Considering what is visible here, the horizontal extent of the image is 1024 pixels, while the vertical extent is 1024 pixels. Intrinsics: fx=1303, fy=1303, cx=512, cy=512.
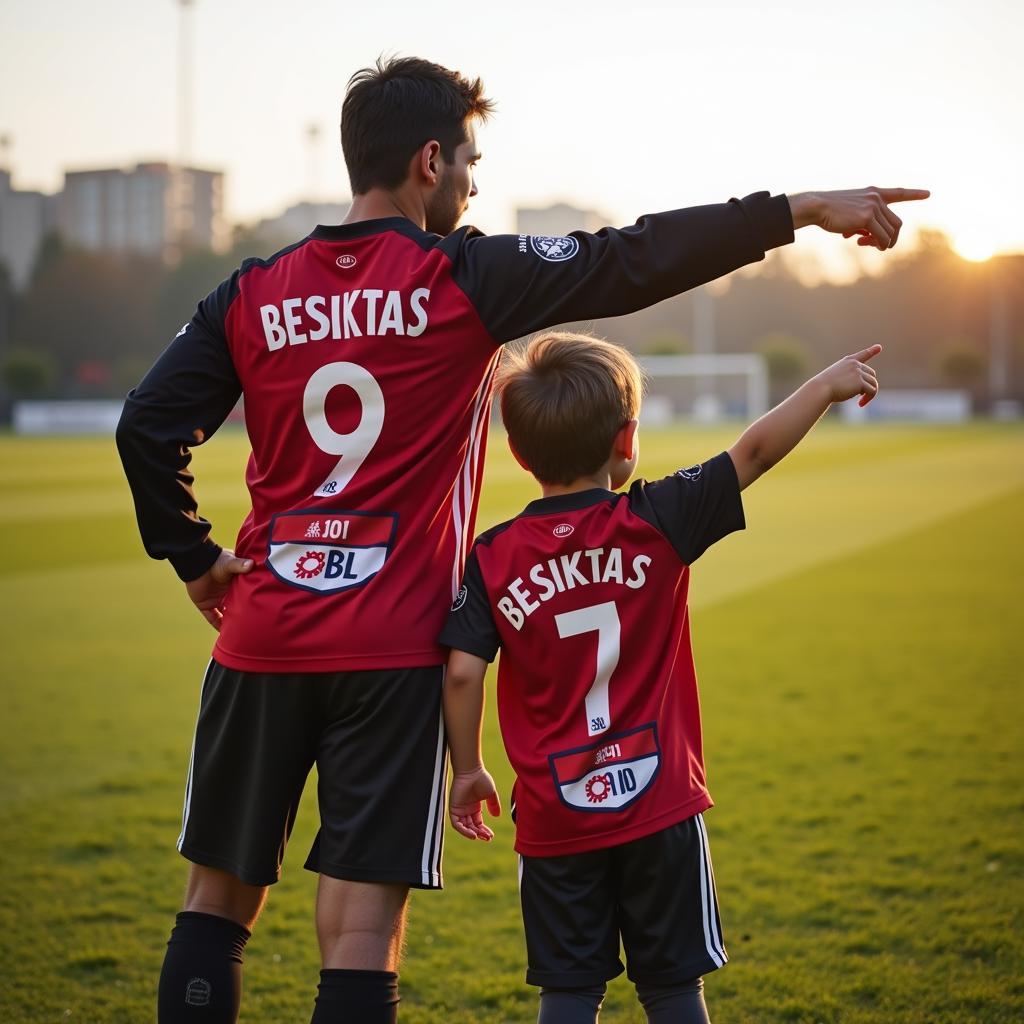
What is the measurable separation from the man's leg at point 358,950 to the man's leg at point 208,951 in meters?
0.22

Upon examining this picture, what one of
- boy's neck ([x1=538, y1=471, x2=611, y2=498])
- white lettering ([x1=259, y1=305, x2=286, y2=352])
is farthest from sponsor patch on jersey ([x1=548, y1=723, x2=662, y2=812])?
white lettering ([x1=259, y1=305, x2=286, y2=352])

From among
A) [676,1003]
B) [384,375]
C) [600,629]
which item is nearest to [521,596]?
[600,629]

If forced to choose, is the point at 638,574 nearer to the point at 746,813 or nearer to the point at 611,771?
the point at 611,771

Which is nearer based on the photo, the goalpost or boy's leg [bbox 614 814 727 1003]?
boy's leg [bbox 614 814 727 1003]

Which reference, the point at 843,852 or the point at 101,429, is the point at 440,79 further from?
the point at 101,429

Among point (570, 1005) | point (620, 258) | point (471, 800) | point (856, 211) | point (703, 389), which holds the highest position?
point (856, 211)

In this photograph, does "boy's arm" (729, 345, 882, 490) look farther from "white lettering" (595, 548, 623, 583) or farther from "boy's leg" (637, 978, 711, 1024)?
"boy's leg" (637, 978, 711, 1024)

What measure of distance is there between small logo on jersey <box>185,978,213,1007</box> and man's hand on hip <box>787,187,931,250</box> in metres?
1.76

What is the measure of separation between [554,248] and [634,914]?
1246 mm

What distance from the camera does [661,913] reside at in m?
2.43

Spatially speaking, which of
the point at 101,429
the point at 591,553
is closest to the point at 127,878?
the point at 591,553

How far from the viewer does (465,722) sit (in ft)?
7.79

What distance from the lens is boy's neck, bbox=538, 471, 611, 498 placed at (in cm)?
248

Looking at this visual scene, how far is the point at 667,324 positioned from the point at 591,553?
294 feet
